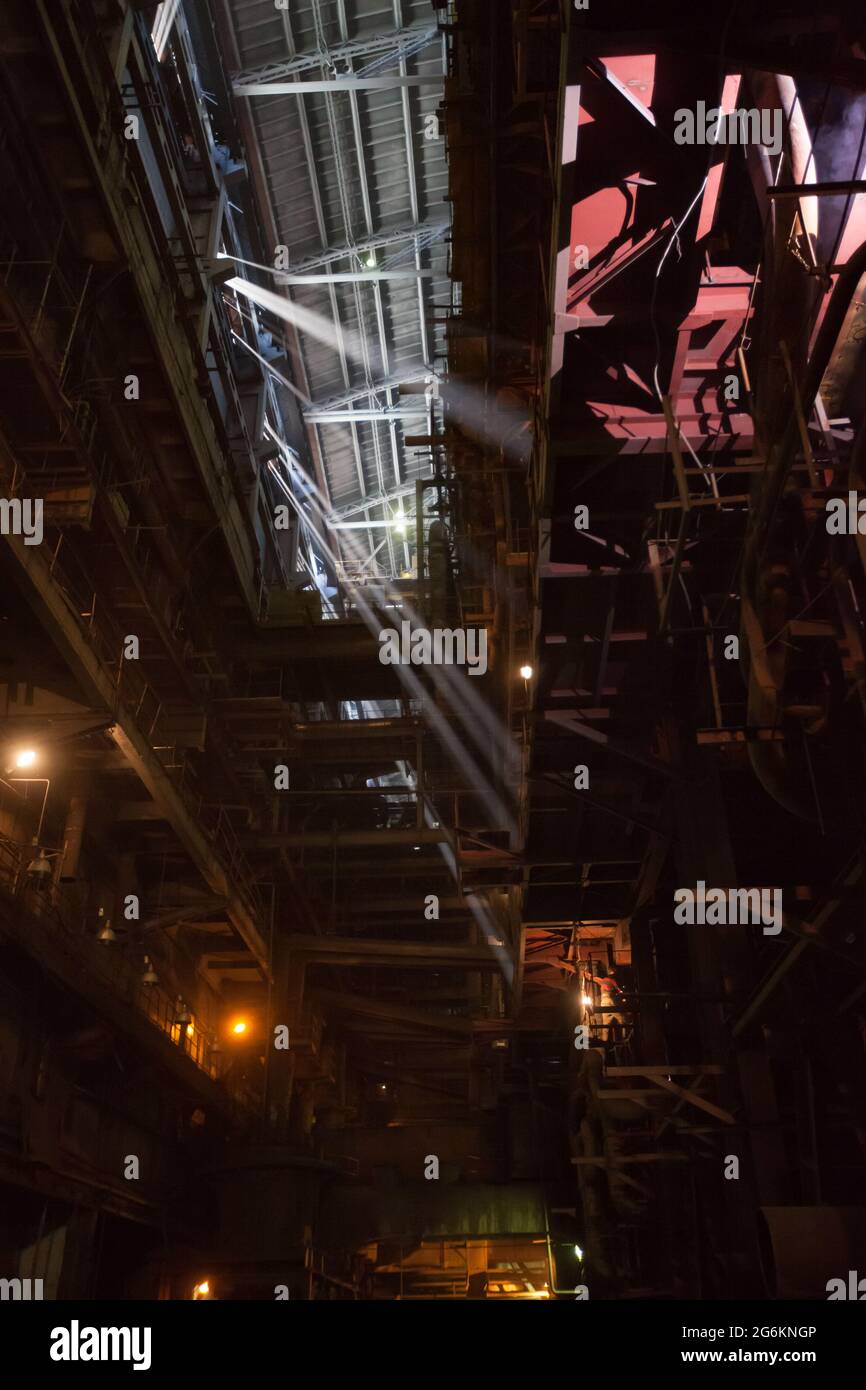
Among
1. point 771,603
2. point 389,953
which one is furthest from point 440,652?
point 771,603

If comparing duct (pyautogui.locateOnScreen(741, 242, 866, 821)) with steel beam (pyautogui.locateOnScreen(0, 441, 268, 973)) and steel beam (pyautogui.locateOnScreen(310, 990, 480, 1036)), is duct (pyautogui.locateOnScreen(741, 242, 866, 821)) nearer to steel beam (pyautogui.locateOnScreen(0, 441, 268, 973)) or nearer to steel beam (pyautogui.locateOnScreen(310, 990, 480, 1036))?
steel beam (pyautogui.locateOnScreen(0, 441, 268, 973))

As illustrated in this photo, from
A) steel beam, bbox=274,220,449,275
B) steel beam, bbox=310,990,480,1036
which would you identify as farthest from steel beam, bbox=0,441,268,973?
steel beam, bbox=274,220,449,275

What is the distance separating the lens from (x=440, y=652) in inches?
781

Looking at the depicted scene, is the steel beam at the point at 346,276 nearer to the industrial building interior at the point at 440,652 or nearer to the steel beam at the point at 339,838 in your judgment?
the industrial building interior at the point at 440,652

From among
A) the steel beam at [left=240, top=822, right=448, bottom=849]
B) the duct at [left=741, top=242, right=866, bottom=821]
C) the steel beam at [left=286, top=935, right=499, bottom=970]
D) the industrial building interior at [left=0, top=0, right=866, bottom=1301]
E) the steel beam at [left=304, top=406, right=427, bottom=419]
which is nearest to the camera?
the duct at [left=741, top=242, right=866, bottom=821]

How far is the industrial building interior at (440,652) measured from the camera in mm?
8719

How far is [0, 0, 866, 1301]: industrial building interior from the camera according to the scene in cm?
872

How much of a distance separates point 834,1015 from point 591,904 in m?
7.40

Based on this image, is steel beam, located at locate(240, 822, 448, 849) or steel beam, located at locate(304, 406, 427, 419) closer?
steel beam, located at locate(240, 822, 448, 849)

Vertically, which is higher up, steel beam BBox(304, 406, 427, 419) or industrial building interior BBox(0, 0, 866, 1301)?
steel beam BBox(304, 406, 427, 419)

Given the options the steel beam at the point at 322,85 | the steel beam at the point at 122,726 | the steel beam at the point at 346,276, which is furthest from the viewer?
the steel beam at the point at 346,276

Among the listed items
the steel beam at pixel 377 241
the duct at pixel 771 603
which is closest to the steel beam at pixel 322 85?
the steel beam at pixel 377 241

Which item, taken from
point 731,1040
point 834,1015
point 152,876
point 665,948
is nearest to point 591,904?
point 665,948

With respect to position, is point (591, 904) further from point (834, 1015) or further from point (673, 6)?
point (673, 6)
